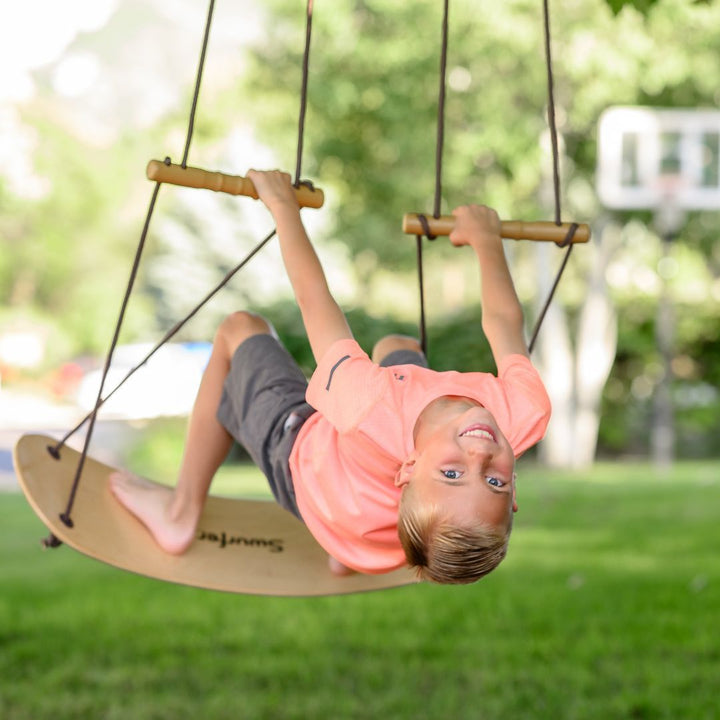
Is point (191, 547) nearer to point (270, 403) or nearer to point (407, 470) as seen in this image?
point (270, 403)

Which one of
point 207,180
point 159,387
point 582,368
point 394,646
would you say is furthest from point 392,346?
point 159,387

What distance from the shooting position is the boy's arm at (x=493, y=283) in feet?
6.57

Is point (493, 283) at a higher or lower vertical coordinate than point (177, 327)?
higher

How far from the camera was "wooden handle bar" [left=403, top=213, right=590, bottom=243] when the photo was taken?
211 centimetres

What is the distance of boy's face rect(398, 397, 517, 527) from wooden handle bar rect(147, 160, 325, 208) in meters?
0.54

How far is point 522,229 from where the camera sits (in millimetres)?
2135

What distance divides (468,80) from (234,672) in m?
8.57

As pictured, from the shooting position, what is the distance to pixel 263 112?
571 inches

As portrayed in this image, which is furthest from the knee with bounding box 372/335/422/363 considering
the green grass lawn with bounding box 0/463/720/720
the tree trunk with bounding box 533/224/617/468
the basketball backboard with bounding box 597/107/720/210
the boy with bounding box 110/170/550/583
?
the tree trunk with bounding box 533/224/617/468

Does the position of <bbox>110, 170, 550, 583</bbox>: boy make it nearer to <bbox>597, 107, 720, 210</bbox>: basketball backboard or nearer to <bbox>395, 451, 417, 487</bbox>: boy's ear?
<bbox>395, 451, 417, 487</bbox>: boy's ear

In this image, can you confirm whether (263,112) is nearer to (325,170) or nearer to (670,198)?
(325,170)

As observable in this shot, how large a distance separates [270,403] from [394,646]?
5.02 feet

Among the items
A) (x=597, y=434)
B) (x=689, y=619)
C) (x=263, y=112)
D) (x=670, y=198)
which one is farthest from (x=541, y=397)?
(x=263, y=112)

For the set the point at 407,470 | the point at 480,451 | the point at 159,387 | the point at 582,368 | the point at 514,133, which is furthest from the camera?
the point at 159,387
